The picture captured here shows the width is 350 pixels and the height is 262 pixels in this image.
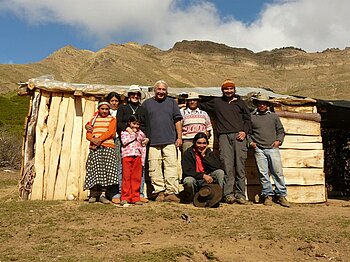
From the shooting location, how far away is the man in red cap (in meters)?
6.83

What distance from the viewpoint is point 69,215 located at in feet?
18.9

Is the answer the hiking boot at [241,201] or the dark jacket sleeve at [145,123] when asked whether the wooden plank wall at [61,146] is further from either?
the hiking boot at [241,201]

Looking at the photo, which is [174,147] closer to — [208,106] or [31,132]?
[208,106]

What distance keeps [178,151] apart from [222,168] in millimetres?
896

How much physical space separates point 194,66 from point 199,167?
313 ft

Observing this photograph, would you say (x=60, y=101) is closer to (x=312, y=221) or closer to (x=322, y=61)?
(x=312, y=221)

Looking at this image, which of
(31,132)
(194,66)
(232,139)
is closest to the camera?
(232,139)

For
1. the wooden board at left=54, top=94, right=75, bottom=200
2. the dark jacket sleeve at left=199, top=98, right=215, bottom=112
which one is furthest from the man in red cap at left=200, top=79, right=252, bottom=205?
the wooden board at left=54, top=94, right=75, bottom=200

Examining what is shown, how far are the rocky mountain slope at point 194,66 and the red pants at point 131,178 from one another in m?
61.5

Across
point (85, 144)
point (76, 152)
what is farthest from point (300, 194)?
point (76, 152)

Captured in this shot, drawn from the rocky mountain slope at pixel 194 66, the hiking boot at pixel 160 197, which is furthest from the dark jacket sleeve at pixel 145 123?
the rocky mountain slope at pixel 194 66

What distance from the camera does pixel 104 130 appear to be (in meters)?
6.53

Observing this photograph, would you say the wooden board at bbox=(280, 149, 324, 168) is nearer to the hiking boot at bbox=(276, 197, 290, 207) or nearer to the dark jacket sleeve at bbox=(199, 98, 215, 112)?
the hiking boot at bbox=(276, 197, 290, 207)

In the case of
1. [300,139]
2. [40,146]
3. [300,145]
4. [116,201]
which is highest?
[300,139]
